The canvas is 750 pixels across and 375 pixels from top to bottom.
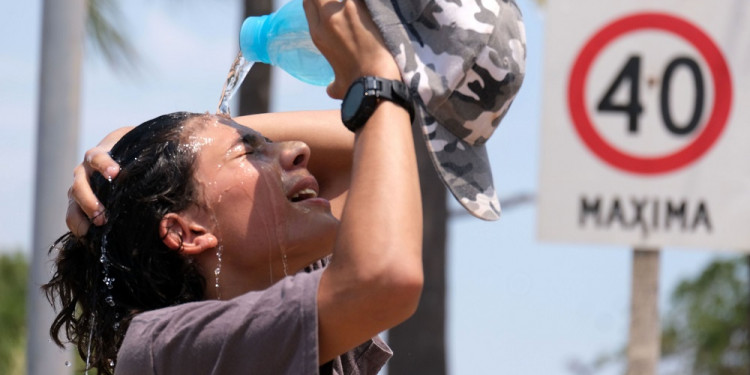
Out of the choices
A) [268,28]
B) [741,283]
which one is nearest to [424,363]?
[741,283]

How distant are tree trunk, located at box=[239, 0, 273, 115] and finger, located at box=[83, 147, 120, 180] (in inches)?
252

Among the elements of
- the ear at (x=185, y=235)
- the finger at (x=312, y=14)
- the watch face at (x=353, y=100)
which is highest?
the finger at (x=312, y=14)

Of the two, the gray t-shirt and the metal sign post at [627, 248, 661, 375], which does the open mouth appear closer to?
the gray t-shirt

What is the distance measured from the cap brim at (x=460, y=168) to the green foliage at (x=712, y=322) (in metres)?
13.5

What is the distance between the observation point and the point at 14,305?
13414 mm

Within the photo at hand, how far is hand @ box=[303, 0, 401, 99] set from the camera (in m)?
2.66

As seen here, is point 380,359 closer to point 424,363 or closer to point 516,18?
point 516,18

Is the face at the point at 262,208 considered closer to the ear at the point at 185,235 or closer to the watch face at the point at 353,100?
the ear at the point at 185,235

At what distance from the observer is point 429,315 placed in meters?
11.2

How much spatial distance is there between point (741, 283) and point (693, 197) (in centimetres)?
1022

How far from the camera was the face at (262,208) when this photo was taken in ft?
9.63

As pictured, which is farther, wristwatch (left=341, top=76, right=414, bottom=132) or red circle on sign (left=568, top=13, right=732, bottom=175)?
red circle on sign (left=568, top=13, right=732, bottom=175)

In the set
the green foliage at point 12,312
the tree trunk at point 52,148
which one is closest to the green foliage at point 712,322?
the green foliage at point 12,312

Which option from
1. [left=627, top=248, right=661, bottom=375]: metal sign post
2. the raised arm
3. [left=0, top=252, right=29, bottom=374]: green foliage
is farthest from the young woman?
[left=0, top=252, right=29, bottom=374]: green foliage
